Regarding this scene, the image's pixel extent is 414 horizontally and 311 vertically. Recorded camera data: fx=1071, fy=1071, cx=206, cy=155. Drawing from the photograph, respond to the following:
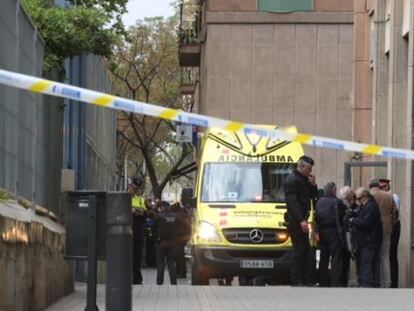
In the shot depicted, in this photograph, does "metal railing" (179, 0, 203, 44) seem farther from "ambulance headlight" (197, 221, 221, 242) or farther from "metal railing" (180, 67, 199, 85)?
"ambulance headlight" (197, 221, 221, 242)

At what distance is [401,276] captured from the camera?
67.2 ft

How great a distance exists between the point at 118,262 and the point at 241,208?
32.1 feet

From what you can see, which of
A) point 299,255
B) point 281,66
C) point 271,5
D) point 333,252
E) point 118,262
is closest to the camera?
point 118,262

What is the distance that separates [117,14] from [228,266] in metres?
7.05

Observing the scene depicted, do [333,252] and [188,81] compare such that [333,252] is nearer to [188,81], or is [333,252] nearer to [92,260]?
[92,260]

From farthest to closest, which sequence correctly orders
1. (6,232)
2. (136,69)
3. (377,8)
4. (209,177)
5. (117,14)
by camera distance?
(136,69), (377,8), (117,14), (209,177), (6,232)

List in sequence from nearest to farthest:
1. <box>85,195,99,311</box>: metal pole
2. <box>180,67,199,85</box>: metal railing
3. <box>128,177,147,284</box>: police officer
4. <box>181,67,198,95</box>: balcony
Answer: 1. <box>85,195,99,311</box>: metal pole
2. <box>128,177,147,284</box>: police officer
3. <box>181,67,198,95</box>: balcony
4. <box>180,67,199,85</box>: metal railing

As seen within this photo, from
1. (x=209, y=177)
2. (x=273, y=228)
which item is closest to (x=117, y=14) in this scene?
(x=209, y=177)

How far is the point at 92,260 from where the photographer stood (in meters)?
8.09

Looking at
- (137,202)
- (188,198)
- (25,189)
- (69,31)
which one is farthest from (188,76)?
(25,189)

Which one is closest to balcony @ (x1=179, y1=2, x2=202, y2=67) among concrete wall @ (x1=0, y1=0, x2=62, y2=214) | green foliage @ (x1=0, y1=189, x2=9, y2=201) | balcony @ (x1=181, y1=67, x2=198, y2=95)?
balcony @ (x1=181, y1=67, x2=198, y2=95)

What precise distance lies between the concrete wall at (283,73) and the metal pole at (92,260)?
2641 centimetres

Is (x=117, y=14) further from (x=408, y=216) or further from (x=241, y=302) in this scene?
(x=241, y=302)

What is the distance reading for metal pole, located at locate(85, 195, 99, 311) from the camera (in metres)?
8.01
